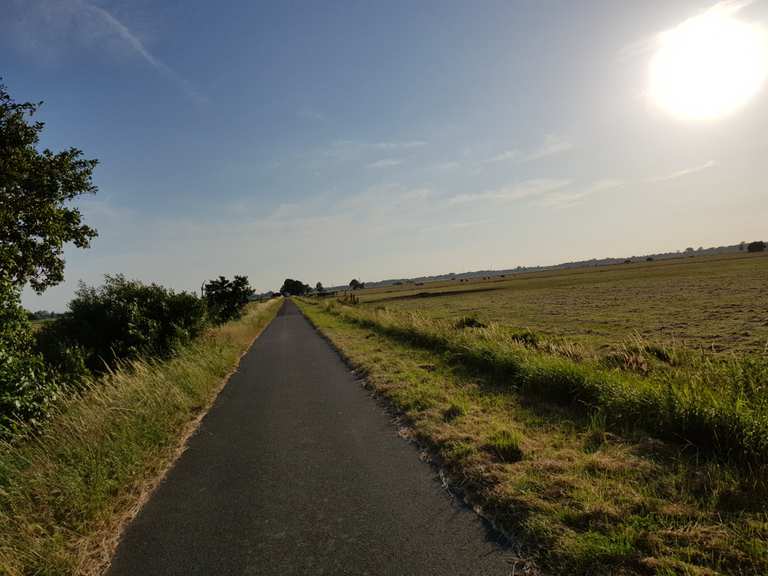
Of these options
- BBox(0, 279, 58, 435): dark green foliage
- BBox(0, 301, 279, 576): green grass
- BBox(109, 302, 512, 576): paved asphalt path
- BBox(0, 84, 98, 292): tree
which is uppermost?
BBox(0, 84, 98, 292): tree

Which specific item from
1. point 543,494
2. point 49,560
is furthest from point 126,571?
point 543,494

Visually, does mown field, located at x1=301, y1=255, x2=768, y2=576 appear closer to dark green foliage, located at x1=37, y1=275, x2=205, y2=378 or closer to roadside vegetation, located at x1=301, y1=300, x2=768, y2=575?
roadside vegetation, located at x1=301, y1=300, x2=768, y2=575

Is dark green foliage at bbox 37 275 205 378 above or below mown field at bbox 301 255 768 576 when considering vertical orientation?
above

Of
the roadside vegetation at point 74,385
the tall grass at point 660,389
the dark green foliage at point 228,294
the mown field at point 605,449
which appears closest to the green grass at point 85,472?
the roadside vegetation at point 74,385

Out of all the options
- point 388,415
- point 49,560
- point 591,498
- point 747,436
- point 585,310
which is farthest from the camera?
point 585,310

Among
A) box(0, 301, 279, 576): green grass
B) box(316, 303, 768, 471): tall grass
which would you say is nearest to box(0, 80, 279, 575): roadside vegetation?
box(0, 301, 279, 576): green grass

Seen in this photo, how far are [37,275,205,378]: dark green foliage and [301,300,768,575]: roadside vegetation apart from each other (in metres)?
8.77

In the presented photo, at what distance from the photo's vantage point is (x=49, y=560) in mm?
3471

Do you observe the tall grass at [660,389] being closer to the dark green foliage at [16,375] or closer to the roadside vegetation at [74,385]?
the roadside vegetation at [74,385]

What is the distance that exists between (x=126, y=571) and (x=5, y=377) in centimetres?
450

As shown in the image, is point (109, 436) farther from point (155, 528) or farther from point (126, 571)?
point (126, 571)

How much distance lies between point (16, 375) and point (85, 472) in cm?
267

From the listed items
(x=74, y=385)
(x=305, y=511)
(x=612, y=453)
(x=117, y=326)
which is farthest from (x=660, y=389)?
(x=117, y=326)

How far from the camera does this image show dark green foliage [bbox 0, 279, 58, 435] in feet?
19.7
